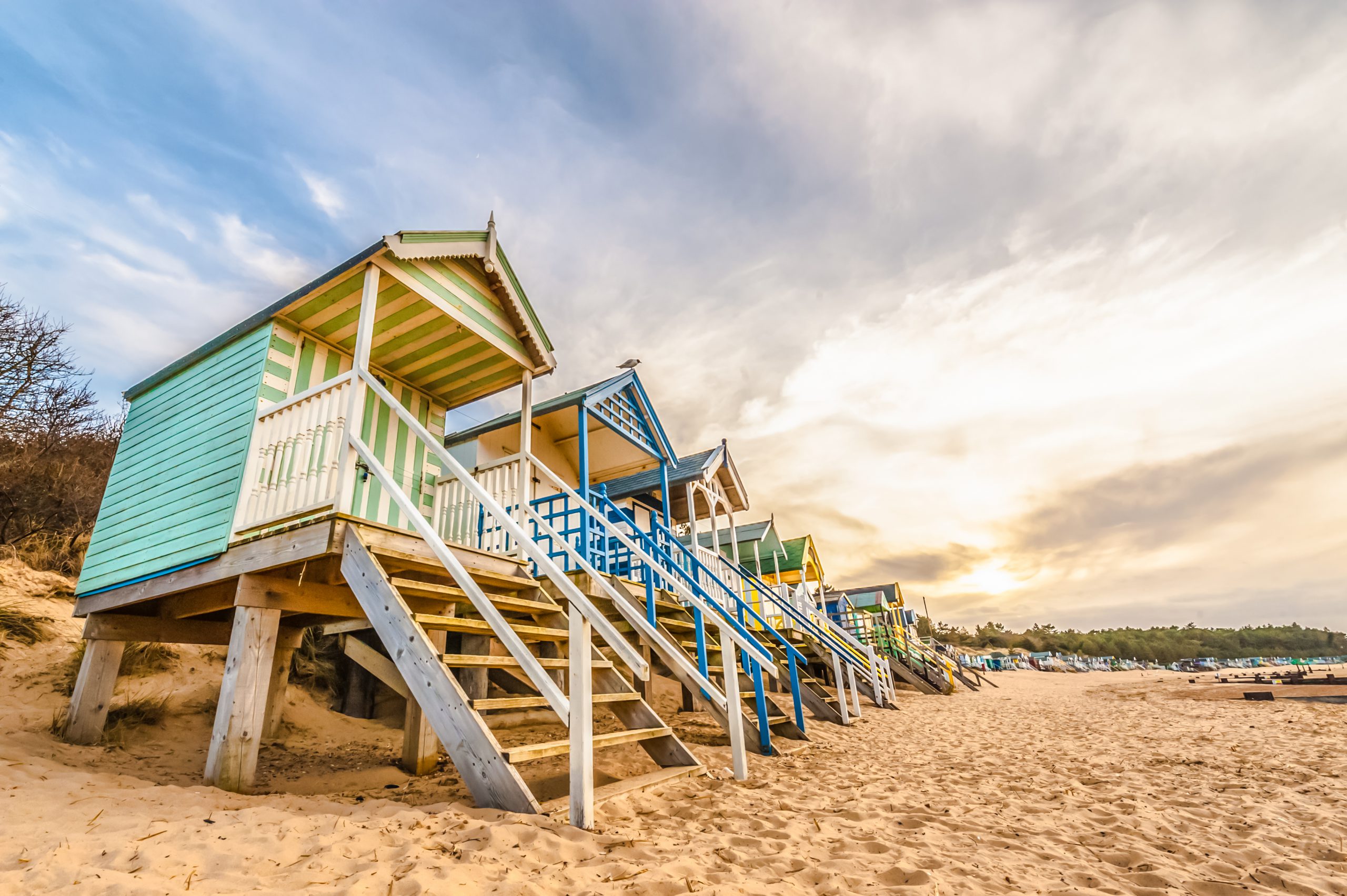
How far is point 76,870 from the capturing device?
83.7 inches

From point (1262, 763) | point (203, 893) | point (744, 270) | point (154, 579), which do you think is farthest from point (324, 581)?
point (744, 270)

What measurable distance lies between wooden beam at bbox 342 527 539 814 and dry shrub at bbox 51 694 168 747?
14.1 ft

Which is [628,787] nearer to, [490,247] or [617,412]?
[490,247]

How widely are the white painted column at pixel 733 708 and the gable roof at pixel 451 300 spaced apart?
4.40m

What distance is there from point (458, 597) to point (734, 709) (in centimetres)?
238

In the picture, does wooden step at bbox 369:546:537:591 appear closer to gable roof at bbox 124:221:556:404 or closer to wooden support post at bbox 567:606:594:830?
wooden support post at bbox 567:606:594:830

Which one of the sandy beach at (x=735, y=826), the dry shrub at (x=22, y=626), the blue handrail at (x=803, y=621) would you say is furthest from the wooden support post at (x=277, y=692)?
the blue handrail at (x=803, y=621)

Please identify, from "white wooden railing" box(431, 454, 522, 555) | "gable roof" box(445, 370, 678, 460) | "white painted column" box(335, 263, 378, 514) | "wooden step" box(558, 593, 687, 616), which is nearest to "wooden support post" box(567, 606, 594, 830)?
"white painted column" box(335, 263, 378, 514)

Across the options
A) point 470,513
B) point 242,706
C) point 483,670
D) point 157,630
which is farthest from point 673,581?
point 157,630

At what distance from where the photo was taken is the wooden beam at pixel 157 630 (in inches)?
228

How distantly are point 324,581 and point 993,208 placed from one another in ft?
40.7

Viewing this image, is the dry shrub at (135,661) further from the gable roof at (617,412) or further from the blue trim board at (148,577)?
the gable roof at (617,412)

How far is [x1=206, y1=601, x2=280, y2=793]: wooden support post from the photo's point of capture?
3.91 meters

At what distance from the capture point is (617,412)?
Answer: 34.0ft
